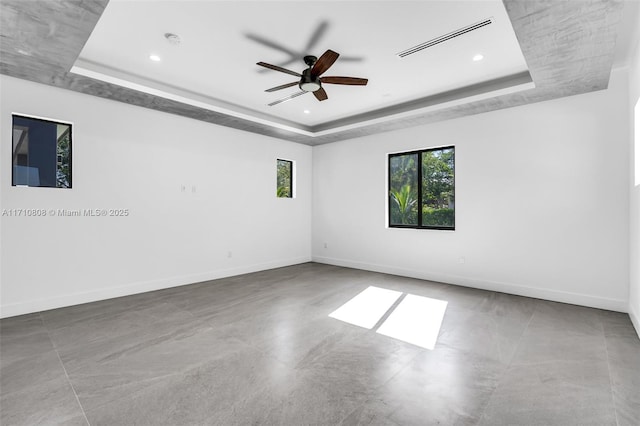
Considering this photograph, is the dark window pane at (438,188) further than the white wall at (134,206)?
Yes

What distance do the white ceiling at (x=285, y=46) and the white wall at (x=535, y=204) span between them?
97cm

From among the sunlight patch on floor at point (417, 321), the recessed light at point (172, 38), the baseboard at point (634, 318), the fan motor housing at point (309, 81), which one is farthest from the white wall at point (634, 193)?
the recessed light at point (172, 38)

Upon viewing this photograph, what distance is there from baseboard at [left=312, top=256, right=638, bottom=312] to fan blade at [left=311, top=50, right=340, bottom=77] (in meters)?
4.06

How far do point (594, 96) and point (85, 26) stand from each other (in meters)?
5.95

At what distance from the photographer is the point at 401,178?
20.4 feet

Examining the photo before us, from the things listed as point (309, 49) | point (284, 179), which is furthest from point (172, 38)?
point (284, 179)

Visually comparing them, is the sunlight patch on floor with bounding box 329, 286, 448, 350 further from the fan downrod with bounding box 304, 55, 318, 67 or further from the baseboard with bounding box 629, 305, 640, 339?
the fan downrod with bounding box 304, 55, 318, 67

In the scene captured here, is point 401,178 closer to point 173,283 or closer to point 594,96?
point 594,96

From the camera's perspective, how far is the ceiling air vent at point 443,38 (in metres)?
3.04

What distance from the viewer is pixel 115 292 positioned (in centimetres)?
455

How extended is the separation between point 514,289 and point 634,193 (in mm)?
1958

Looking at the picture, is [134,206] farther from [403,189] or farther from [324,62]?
[403,189]

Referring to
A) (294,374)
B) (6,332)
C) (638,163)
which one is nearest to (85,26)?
(6,332)

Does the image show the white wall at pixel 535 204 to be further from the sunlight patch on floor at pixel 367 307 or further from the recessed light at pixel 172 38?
the recessed light at pixel 172 38
